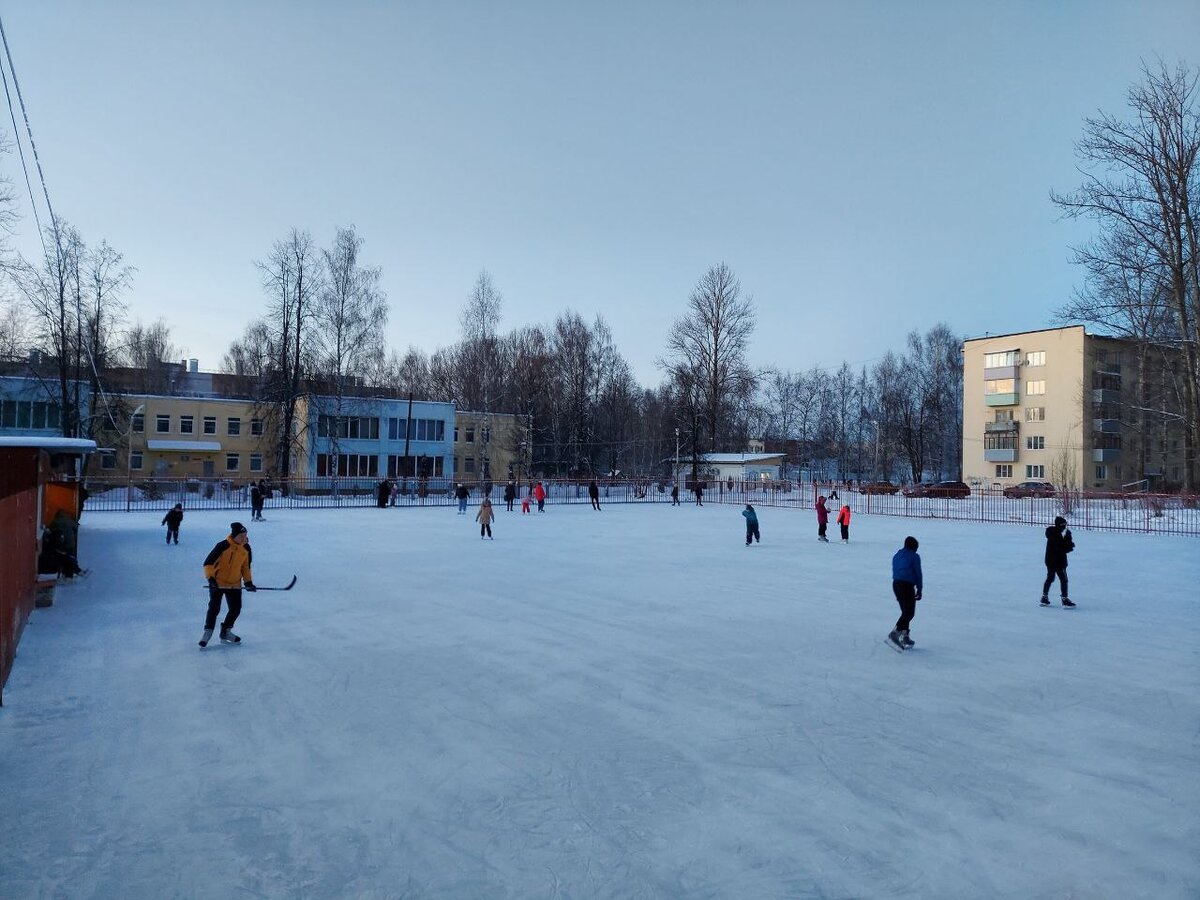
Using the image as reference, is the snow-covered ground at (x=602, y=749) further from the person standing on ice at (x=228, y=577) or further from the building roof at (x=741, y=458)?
the building roof at (x=741, y=458)

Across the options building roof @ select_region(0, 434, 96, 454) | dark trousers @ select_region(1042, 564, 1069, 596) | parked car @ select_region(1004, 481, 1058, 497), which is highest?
building roof @ select_region(0, 434, 96, 454)

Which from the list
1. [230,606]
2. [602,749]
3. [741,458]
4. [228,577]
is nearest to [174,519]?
[230,606]

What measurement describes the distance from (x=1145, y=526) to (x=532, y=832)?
103 ft

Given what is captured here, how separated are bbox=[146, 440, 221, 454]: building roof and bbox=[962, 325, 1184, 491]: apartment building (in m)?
56.0

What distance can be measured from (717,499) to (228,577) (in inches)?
1576

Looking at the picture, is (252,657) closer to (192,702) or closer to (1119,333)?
(192,702)

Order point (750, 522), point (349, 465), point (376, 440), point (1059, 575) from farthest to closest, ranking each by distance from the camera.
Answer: point (376, 440) < point (349, 465) < point (750, 522) < point (1059, 575)

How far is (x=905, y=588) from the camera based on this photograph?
9.18 meters

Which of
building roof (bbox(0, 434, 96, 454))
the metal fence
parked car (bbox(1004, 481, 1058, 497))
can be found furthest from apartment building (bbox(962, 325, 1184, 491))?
building roof (bbox(0, 434, 96, 454))

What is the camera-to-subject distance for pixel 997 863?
4.17m

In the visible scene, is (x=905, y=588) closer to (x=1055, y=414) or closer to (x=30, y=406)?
(x=30, y=406)

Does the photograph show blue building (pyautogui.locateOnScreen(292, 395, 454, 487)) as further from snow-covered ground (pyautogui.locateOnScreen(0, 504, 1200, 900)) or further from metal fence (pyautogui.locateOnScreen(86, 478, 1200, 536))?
snow-covered ground (pyautogui.locateOnScreen(0, 504, 1200, 900))

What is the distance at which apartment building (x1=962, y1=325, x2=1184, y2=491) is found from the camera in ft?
184

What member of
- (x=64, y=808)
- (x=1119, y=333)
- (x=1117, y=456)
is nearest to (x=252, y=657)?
(x=64, y=808)
